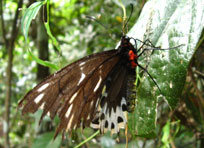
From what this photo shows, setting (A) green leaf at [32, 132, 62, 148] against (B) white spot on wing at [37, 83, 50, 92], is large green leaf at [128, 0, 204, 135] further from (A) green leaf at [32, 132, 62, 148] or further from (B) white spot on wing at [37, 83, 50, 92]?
(A) green leaf at [32, 132, 62, 148]

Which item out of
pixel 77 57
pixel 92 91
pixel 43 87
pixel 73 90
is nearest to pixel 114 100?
pixel 92 91

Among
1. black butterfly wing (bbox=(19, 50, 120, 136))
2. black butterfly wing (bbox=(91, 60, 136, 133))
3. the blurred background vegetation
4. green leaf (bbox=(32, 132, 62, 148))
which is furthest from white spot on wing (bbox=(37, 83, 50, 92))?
green leaf (bbox=(32, 132, 62, 148))

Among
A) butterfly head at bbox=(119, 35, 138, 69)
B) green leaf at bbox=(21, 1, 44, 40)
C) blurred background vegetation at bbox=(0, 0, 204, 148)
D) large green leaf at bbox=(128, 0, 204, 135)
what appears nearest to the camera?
large green leaf at bbox=(128, 0, 204, 135)

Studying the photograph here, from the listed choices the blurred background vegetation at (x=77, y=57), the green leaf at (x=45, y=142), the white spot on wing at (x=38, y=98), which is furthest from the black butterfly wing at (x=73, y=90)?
the green leaf at (x=45, y=142)

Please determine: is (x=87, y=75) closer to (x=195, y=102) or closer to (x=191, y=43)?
(x=191, y=43)

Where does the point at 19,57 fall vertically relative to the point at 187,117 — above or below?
above

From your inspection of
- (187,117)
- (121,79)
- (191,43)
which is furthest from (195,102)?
(191,43)
